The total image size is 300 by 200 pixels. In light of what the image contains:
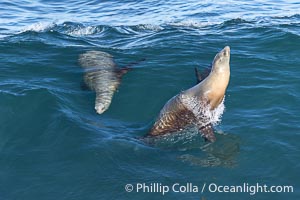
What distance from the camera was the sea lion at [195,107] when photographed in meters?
11.0

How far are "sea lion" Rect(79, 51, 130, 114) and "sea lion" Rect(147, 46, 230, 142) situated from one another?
1.88 metres

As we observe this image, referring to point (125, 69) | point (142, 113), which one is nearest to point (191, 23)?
point (125, 69)

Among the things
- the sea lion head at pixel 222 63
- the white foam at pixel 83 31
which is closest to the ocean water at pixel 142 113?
the white foam at pixel 83 31

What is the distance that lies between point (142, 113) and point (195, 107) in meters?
1.62

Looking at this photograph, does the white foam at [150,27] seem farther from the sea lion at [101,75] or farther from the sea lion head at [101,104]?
the sea lion head at [101,104]

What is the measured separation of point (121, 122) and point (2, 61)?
521 cm

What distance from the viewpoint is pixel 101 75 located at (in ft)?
47.1

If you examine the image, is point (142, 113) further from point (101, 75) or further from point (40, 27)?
point (40, 27)

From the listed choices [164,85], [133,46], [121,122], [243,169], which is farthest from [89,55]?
[243,169]

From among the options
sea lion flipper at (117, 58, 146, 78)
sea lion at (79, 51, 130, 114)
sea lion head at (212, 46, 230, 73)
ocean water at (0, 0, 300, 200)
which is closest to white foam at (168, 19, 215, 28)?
ocean water at (0, 0, 300, 200)

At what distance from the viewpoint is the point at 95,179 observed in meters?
9.30

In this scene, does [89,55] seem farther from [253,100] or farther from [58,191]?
[58,191]

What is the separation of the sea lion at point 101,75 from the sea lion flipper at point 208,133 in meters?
2.79

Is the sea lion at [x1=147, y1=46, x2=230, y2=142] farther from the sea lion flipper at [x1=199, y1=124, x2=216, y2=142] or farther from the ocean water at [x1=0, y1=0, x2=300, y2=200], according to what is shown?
the ocean water at [x1=0, y1=0, x2=300, y2=200]
